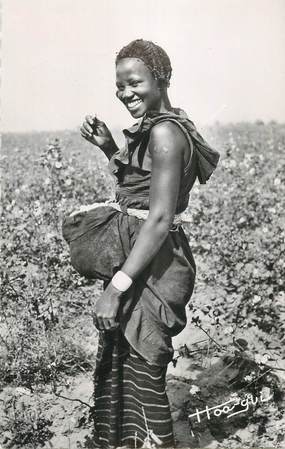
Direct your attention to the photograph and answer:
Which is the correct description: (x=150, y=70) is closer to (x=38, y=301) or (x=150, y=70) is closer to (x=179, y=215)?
(x=179, y=215)

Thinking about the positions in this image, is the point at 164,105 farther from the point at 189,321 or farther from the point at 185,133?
the point at 189,321

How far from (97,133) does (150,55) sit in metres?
0.45

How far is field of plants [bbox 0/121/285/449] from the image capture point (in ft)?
8.26

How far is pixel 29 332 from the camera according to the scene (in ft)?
9.70

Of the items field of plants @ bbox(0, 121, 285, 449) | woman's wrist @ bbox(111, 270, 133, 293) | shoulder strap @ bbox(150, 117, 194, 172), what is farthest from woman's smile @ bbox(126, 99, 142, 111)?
field of plants @ bbox(0, 121, 285, 449)

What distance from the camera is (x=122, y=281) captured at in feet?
5.44

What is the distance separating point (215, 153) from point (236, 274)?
178cm

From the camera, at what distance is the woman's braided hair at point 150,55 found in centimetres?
168

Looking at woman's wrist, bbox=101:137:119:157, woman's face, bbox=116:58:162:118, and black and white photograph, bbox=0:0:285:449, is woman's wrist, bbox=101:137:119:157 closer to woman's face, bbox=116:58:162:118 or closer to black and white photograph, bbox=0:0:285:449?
black and white photograph, bbox=0:0:285:449

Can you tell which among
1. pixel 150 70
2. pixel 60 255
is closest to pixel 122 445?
pixel 150 70
